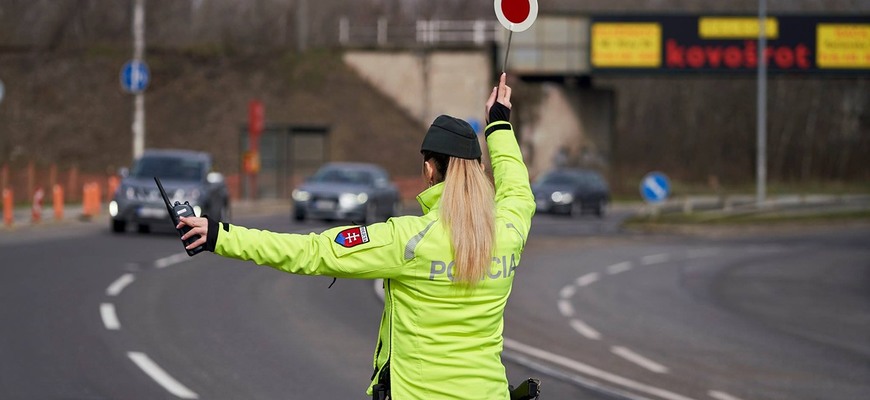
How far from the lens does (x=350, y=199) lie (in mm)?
31859

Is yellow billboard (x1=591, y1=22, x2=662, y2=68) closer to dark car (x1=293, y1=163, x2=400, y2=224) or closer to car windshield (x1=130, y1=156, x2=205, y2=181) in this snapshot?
dark car (x1=293, y1=163, x2=400, y2=224)

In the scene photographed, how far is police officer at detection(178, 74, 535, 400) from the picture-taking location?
14.5ft

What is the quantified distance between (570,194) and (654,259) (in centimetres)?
1645

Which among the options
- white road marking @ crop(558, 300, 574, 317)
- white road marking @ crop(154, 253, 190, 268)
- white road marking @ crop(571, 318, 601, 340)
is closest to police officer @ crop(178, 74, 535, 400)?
white road marking @ crop(571, 318, 601, 340)

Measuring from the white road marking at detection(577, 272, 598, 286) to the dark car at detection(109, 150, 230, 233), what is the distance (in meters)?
7.39

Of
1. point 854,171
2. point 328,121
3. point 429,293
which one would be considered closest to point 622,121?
point 854,171

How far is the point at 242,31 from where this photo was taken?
86.5m

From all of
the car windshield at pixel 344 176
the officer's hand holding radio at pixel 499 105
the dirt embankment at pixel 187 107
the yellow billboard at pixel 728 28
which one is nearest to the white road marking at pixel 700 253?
the car windshield at pixel 344 176

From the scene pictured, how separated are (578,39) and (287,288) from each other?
3673cm

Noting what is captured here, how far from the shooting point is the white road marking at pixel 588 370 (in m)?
10.3

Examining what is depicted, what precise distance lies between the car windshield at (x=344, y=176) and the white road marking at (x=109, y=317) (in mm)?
18820

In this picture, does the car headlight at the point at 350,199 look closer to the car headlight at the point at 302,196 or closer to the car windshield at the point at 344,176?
the car headlight at the point at 302,196

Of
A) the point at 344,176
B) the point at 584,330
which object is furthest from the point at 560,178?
the point at 584,330

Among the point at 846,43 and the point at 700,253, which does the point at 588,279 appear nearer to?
the point at 700,253
